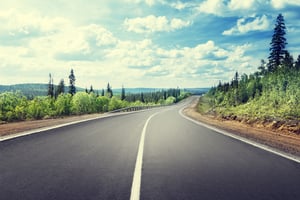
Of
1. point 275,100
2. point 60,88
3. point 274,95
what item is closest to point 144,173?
point 275,100

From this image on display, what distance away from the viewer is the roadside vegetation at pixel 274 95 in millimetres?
20641

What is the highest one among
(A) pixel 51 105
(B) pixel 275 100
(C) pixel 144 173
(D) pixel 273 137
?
(B) pixel 275 100

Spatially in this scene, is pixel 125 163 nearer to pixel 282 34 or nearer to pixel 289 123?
pixel 289 123

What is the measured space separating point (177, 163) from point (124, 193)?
261 centimetres

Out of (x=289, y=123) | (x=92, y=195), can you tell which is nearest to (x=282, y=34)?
(x=289, y=123)

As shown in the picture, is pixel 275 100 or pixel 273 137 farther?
pixel 275 100

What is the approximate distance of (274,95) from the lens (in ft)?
117

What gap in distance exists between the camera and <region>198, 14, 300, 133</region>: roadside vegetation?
813 inches

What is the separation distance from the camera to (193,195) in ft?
14.5

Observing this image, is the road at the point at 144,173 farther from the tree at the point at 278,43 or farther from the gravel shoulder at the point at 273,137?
the tree at the point at 278,43

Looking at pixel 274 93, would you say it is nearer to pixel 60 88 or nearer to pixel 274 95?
pixel 274 95

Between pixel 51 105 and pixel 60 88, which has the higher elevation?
pixel 60 88

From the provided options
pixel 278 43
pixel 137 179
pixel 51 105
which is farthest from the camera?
pixel 51 105

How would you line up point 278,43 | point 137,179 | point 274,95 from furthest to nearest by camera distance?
1. point 278,43
2. point 274,95
3. point 137,179
